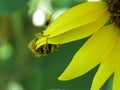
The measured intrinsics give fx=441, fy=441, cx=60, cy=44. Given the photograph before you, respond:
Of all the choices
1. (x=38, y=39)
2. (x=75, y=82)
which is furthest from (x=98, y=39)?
(x=75, y=82)

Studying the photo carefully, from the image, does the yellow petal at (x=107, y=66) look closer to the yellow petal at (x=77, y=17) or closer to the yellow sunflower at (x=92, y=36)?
the yellow sunflower at (x=92, y=36)

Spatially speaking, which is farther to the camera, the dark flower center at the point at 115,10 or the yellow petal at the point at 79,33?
the dark flower center at the point at 115,10

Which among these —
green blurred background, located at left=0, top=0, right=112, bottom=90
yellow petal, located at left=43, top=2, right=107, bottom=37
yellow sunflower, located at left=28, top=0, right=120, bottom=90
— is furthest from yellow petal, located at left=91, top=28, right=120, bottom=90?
green blurred background, located at left=0, top=0, right=112, bottom=90

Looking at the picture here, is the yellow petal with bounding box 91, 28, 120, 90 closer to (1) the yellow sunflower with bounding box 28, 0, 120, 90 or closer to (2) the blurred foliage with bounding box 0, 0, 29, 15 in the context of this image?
(1) the yellow sunflower with bounding box 28, 0, 120, 90

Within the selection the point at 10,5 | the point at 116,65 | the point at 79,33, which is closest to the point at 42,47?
the point at 79,33

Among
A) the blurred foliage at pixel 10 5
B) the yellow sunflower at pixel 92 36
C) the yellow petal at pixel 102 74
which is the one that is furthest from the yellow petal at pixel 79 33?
the blurred foliage at pixel 10 5

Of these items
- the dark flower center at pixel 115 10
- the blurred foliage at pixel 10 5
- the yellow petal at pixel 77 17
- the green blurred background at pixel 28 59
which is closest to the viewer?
the yellow petal at pixel 77 17

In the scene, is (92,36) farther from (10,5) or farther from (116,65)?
(10,5)

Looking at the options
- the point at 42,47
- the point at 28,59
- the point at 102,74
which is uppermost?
the point at 42,47
